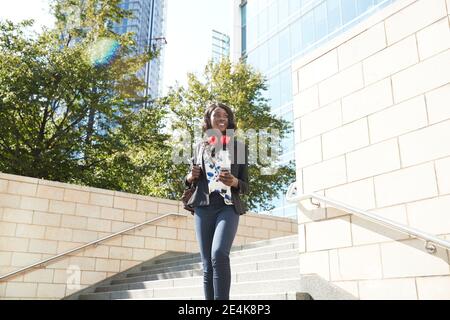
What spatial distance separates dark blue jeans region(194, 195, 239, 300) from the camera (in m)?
2.83

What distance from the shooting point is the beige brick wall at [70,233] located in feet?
21.7

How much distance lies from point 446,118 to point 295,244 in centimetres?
317

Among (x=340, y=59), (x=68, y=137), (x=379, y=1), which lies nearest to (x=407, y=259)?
(x=340, y=59)

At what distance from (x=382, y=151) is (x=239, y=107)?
462 inches

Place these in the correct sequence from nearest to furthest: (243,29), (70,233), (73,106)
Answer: (70,233) < (73,106) < (243,29)

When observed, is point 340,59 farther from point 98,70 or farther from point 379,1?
point 379,1

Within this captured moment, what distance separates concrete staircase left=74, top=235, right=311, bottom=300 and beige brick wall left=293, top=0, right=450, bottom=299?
55cm

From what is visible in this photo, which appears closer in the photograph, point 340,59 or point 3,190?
point 340,59

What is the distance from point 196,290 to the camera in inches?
199

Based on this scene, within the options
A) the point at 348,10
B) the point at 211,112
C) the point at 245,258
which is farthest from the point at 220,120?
the point at 348,10

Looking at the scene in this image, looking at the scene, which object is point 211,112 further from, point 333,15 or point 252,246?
point 333,15

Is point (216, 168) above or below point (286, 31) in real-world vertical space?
below

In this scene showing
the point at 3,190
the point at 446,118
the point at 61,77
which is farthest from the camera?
the point at 61,77

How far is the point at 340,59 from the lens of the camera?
387 centimetres
